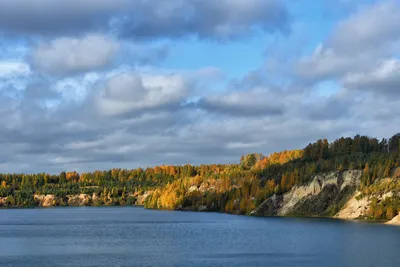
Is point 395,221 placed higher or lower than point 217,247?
higher

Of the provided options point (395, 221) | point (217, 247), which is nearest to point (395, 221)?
point (395, 221)

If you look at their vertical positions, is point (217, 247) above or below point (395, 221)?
below

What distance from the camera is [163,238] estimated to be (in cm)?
15325

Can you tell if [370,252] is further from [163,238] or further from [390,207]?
[390,207]

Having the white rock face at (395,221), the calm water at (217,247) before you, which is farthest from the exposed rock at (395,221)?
the calm water at (217,247)

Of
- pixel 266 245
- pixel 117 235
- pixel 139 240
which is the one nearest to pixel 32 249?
pixel 139 240

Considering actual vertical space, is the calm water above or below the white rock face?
below

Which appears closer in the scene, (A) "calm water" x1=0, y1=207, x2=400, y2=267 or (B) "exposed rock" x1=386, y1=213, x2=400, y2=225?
(A) "calm water" x1=0, y1=207, x2=400, y2=267

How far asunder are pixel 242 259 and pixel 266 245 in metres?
24.2

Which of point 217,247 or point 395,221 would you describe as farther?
point 395,221

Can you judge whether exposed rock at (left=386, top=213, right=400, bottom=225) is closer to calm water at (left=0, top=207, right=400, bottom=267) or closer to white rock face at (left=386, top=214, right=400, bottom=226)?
white rock face at (left=386, top=214, right=400, bottom=226)

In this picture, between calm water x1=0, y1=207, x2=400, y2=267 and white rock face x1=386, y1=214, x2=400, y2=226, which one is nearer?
calm water x1=0, y1=207, x2=400, y2=267

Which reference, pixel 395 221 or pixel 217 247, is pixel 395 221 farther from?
pixel 217 247

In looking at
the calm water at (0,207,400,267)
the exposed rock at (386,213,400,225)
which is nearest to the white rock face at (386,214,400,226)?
the exposed rock at (386,213,400,225)
